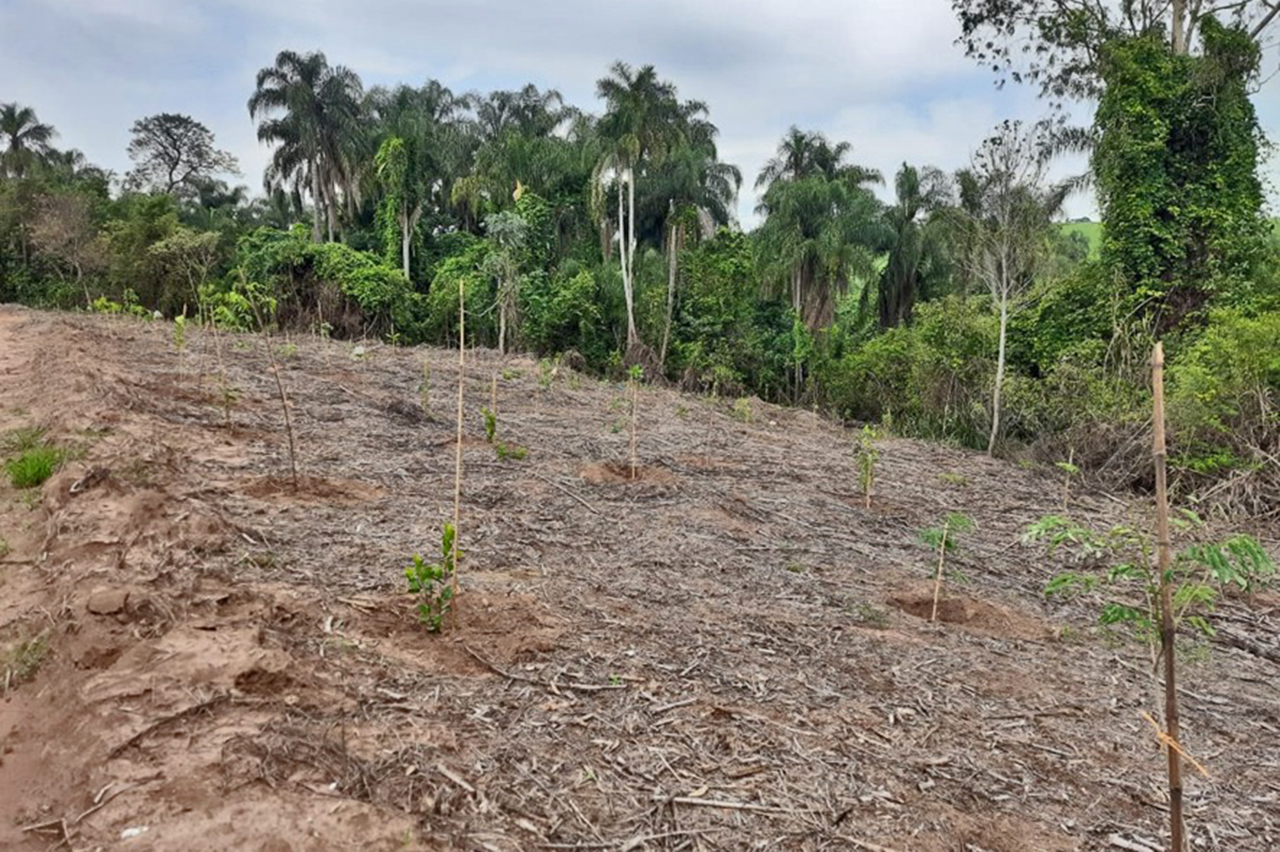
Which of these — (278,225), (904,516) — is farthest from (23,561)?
(278,225)

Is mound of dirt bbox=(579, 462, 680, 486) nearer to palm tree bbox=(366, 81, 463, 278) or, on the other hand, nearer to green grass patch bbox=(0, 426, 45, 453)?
green grass patch bbox=(0, 426, 45, 453)

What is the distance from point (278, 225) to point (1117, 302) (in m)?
34.4

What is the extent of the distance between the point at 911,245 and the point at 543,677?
85.7ft

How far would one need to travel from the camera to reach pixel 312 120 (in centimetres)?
2666

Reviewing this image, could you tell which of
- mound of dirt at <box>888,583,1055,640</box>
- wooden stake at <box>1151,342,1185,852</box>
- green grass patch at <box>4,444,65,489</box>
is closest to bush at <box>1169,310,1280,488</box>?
mound of dirt at <box>888,583,1055,640</box>

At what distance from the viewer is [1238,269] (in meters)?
12.9

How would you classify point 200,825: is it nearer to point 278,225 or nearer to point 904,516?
point 904,516

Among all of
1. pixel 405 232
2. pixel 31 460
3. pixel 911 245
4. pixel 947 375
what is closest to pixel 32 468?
pixel 31 460

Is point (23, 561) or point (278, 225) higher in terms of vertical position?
point (278, 225)

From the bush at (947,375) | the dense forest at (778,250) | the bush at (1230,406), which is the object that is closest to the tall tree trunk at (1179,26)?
the dense forest at (778,250)

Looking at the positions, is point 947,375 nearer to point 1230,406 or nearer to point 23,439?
point 1230,406

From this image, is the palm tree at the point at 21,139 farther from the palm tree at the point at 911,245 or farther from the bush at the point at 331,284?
the palm tree at the point at 911,245

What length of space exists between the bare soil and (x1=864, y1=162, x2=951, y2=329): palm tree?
73.1ft

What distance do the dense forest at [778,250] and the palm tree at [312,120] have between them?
0.08 m
